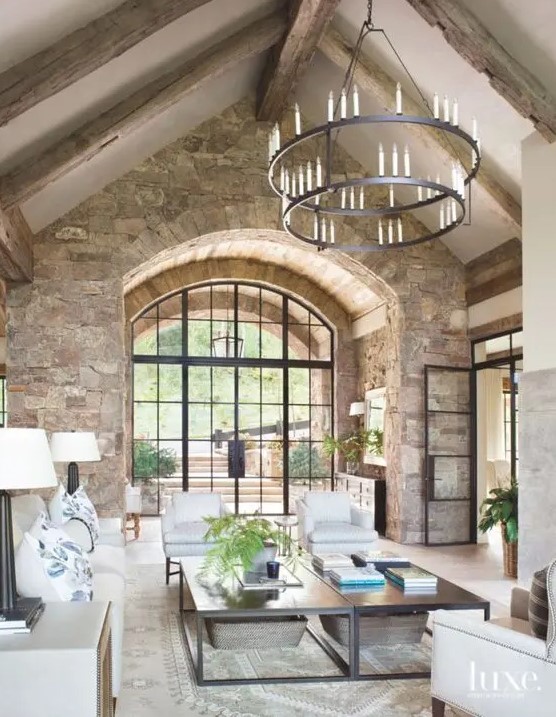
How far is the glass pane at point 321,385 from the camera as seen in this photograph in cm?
1245

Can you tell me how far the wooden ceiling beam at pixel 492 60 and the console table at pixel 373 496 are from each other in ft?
16.9

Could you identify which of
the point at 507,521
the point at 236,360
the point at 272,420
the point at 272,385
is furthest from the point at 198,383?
the point at 507,521

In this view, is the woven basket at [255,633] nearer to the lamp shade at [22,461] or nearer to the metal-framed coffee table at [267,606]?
the metal-framed coffee table at [267,606]

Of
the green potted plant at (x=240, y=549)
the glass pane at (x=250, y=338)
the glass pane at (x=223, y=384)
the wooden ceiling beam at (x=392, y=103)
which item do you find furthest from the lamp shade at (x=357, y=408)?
the green potted plant at (x=240, y=549)

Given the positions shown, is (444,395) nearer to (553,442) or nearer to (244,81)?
(553,442)

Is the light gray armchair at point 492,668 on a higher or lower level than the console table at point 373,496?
higher

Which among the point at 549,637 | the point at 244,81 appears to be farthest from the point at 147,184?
the point at 549,637

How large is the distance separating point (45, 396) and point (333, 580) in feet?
15.3

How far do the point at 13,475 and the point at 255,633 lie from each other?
2.11 metres

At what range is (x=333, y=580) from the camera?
16.3ft

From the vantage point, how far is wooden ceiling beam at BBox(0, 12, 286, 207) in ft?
21.8

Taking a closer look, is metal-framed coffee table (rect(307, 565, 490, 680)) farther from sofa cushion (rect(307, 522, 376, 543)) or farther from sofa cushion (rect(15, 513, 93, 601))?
sofa cushion (rect(307, 522, 376, 543))

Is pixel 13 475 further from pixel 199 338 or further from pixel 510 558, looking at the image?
pixel 199 338

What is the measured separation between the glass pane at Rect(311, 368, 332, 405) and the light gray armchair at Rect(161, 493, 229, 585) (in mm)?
4973
